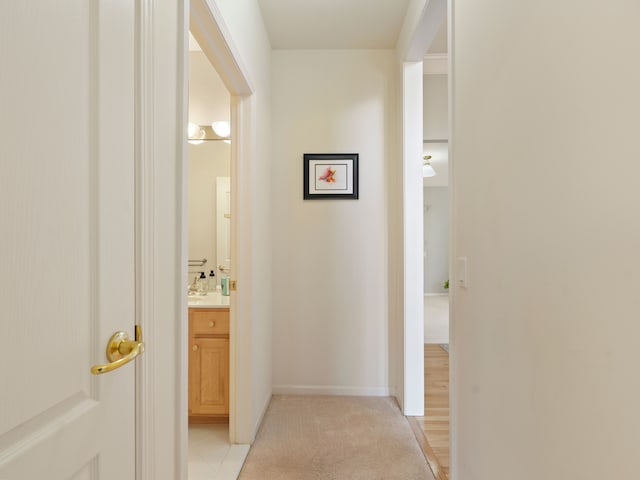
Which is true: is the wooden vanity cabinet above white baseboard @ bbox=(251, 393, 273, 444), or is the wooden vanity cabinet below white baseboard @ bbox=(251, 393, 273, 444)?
above

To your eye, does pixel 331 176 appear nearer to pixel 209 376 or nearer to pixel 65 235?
pixel 209 376

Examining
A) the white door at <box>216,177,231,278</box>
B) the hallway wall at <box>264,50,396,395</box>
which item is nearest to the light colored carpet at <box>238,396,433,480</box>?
the hallway wall at <box>264,50,396,395</box>

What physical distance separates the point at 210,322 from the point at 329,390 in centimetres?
122

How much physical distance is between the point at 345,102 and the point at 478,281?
2208mm

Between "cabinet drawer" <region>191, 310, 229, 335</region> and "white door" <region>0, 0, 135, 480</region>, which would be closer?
"white door" <region>0, 0, 135, 480</region>

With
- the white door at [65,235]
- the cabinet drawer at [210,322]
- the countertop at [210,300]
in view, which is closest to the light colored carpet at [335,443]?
the cabinet drawer at [210,322]

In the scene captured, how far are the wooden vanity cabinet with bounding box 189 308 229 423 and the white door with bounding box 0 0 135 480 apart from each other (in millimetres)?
1584

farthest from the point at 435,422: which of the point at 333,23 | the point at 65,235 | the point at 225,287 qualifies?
the point at 333,23

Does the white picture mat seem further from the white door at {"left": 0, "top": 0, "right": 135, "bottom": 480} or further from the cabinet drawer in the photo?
the white door at {"left": 0, "top": 0, "right": 135, "bottom": 480}

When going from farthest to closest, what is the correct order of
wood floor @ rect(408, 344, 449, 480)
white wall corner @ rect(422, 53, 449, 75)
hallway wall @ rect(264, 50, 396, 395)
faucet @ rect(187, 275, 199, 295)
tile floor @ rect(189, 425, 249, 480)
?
white wall corner @ rect(422, 53, 449, 75) < hallway wall @ rect(264, 50, 396, 395) < faucet @ rect(187, 275, 199, 295) < wood floor @ rect(408, 344, 449, 480) < tile floor @ rect(189, 425, 249, 480)

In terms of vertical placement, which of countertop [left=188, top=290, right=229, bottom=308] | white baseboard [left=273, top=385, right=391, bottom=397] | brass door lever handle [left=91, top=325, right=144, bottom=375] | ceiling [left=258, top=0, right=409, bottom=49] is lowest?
white baseboard [left=273, top=385, right=391, bottom=397]

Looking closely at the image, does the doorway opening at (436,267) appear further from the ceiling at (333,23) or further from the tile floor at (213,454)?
the tile floor at (213,454)

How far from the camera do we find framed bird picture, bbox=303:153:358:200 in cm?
315

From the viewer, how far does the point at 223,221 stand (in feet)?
10.2
